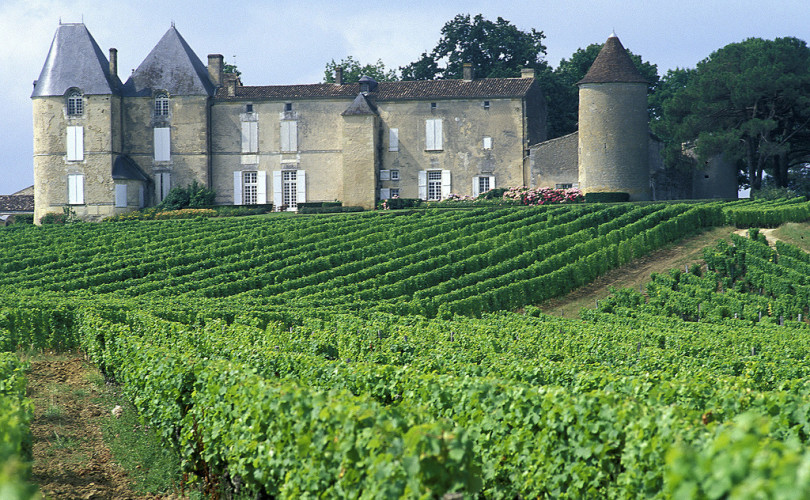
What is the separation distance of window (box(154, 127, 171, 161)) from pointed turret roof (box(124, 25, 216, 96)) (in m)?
2.17

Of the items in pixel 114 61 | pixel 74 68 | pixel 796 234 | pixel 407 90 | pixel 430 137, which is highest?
pixel 114 61

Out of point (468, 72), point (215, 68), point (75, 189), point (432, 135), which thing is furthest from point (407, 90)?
point (75, 189)

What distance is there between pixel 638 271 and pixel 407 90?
21508 mm

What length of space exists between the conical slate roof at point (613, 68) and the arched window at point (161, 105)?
2185 cm

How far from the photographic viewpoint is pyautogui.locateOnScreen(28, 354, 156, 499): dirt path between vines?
912 cm

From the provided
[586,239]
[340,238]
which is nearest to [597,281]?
[586,239]

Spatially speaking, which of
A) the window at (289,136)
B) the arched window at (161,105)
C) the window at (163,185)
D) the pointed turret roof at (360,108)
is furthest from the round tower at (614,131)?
the arched window at (161,105)

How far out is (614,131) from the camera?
42.9 m

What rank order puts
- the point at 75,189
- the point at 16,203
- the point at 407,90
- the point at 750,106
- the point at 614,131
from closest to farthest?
1. the point at 614,131
2. the point at 750,106
3. the point at 75,189
4. the point at 407,90
5. the point at 16,203

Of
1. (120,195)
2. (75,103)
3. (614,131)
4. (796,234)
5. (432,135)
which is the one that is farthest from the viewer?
(432,135)

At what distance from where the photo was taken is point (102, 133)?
4753 cm

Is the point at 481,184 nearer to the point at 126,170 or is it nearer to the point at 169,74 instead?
the point at 169,74

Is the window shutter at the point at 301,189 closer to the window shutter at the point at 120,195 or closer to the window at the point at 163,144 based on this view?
the window at the point at 163,144

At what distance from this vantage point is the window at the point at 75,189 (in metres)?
47.2
